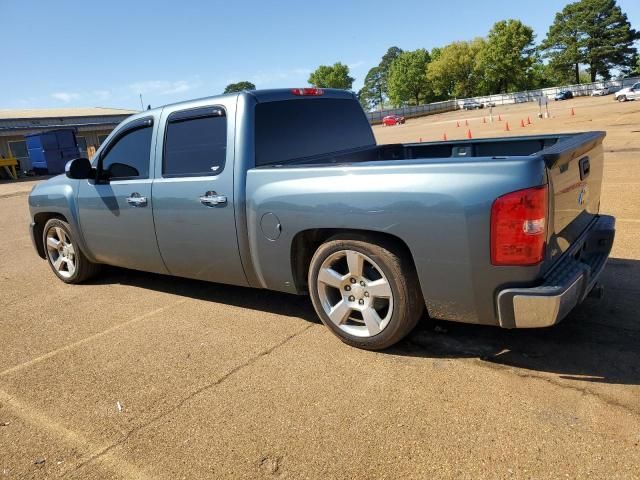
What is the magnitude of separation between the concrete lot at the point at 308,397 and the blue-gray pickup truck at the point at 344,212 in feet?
1.25

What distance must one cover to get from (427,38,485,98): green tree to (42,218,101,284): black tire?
97.2 metres

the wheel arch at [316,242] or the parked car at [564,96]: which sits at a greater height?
the parked car at [564,96]

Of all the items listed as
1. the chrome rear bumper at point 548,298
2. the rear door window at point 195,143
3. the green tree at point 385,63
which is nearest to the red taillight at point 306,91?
the rear door window at point 195,143

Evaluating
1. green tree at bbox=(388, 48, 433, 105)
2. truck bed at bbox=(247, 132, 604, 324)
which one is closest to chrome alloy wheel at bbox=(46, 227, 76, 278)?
truck bed at bbox=(247, 132, 604, 324)

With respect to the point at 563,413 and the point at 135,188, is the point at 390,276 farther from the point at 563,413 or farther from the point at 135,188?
the point at 135,188

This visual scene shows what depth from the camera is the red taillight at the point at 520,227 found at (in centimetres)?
267

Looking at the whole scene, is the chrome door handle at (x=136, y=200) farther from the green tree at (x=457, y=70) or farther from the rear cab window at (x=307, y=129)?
the green tree at (x=457, y=70)

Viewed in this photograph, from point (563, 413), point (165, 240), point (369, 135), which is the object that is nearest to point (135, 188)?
point (165, 240)

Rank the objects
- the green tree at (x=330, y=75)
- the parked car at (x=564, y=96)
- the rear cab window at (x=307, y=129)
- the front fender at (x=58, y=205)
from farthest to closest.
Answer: the green tree at (x=330, y=75) → the parked car at (x=564, y=96) → the front fender at (x=58, y=205) → the rear cab window at (x=307, y=129)

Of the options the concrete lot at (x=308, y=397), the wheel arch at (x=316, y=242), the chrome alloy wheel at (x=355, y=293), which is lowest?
the concrete lot at (x=308, y=397)

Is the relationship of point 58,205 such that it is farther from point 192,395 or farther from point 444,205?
point 444,205

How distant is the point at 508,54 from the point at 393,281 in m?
94.9

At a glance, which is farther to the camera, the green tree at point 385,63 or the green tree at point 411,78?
the green tree at point 385,63

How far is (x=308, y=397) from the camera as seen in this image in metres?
3.03
